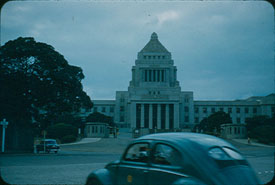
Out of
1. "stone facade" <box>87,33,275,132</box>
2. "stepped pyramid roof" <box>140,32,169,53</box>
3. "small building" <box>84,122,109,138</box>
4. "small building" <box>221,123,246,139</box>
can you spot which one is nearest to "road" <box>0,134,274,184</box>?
"small building" <box>221,123,246,139</box>

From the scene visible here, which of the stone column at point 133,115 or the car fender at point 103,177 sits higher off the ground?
the stone column at point 133,115

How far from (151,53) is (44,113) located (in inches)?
3047

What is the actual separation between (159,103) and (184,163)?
3388 inches

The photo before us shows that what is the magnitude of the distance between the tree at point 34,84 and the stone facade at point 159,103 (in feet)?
209

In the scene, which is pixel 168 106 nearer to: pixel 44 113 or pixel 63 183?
pixel 44 113

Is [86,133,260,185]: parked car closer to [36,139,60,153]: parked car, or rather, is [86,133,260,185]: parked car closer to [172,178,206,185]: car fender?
[172,178,206,185]: car fender

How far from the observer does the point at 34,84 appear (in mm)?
23125

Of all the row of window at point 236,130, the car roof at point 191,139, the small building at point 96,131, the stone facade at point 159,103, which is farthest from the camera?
the stone facade at point 159,103

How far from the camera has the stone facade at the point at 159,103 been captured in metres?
90.3

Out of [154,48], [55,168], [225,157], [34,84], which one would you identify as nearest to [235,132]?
[34,84]

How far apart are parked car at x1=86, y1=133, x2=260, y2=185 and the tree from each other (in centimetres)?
1943

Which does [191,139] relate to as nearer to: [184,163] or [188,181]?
[184,163]

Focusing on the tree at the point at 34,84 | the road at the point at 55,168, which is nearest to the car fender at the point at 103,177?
the road at the point at 55,168

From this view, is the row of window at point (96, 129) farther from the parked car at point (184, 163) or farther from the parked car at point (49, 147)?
the parked car at point (184, 163)
